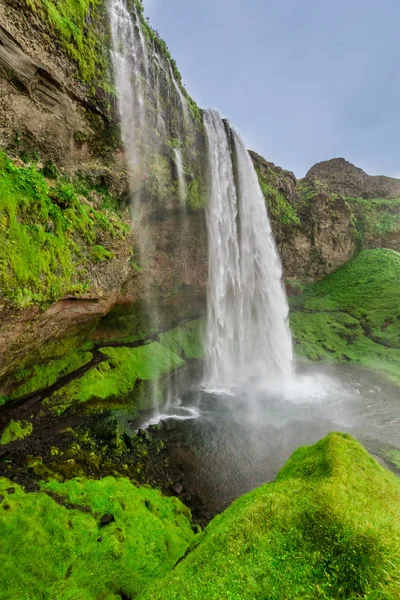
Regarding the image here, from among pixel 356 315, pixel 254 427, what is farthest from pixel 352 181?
pixel 254 427

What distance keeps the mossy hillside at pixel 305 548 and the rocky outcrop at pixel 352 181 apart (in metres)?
72.4

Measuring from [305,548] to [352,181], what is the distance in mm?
79439

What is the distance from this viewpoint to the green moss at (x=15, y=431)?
466 inches

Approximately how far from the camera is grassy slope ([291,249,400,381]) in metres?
33.9

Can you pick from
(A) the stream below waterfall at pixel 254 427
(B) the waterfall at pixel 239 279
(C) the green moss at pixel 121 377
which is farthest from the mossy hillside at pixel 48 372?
(B) the waterfall at pixel 239 279

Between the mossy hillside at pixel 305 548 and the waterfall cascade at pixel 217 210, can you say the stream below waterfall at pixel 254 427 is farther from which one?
the mossy hillside at pixel 305 548

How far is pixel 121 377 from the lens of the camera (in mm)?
19172

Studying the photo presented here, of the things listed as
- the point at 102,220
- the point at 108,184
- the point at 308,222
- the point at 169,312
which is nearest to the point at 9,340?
the point at 102,220

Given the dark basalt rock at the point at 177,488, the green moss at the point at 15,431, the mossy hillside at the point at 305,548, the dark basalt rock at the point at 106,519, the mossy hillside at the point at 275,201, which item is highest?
the mossy hillside at the point at 275,201

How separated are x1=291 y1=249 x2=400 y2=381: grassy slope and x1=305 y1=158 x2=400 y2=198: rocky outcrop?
2312cm

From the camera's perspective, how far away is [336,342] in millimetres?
37062

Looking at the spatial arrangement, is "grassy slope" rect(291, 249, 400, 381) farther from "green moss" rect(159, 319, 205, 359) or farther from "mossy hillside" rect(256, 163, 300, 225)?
"green moss" rect(159, 319, 205, 359)

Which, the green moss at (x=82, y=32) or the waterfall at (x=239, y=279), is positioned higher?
the green moss at (x=82, y=32)

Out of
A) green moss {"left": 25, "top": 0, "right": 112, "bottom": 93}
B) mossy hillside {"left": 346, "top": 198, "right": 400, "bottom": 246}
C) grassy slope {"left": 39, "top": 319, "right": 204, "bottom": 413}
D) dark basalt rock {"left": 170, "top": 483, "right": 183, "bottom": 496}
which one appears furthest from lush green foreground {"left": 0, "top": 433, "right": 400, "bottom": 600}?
mossy hillside {"left": 346, "top": 198, "right": 400, "bottom": 246}
